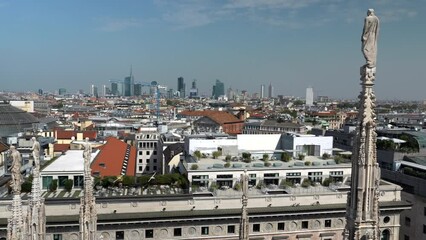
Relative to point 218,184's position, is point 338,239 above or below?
below

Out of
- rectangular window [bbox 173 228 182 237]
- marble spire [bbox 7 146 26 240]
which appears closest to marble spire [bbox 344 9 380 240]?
marble spire [bbox 7 146 26 240]

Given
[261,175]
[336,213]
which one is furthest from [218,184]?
[336,213]

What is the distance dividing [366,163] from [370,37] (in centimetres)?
310

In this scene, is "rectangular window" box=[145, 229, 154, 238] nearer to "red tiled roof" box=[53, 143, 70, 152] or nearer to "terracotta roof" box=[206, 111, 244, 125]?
"red tiled roof" box=[53, 143, 70, 152]

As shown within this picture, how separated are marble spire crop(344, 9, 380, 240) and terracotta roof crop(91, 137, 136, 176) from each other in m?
38.5

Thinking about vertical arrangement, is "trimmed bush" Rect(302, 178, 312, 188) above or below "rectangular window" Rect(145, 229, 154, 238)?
above

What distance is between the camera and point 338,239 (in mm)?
37781

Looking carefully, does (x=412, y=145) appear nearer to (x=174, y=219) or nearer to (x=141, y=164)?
(x=174, y=219)

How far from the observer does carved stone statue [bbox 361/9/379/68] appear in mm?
9555

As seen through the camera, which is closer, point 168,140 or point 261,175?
point 261,175

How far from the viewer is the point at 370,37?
958cm

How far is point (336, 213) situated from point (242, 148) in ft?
55.5

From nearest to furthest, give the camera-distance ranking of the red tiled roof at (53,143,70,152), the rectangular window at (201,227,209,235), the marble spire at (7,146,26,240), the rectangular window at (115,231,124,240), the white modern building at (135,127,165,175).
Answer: the marble spire at (7,146,26,240), the rectangular window at (115,231,124,240), the rectangular window at (201,227,209,235), the red tiled roof at (53,143,70,152), the white modern building at (135,127,165,175)

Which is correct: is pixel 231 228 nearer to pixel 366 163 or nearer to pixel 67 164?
pixel 67 164
